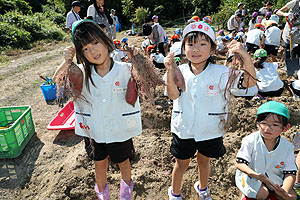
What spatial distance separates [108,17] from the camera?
5.27 meters

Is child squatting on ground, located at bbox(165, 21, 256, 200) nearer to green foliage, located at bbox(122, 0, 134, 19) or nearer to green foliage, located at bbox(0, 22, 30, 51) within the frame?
green foliage, located at bbox(0, 22, 30, 51)

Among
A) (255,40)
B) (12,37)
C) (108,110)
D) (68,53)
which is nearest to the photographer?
(68,53)

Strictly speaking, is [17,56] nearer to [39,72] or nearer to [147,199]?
[39,72]

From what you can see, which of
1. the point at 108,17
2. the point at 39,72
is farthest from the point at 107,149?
the point at 39,72

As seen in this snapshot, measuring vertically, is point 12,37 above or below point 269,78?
above

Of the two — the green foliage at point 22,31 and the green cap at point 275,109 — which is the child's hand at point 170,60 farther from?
the green foliage at point 22,31

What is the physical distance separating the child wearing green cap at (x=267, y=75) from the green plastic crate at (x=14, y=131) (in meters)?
4.21

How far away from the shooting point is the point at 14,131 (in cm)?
336

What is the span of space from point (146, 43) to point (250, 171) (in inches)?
261

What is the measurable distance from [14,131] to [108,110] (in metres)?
2.17

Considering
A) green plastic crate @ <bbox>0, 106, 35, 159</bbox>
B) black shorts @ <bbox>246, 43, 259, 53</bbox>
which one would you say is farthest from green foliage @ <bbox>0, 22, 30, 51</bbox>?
black shorts @ <bbox>246, 43, 259, 53</bbox>

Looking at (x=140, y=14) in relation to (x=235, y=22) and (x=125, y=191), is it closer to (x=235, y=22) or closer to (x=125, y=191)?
(x=235, y=22)

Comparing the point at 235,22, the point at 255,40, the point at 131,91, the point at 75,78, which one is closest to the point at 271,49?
the point at 255,40

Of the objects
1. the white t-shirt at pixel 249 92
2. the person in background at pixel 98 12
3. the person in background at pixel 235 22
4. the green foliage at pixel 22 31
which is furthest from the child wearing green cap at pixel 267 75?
the green foliage at pixel 22 31
